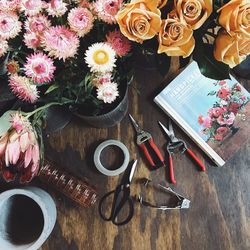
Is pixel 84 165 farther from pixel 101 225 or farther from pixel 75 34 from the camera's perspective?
pixel 75 34

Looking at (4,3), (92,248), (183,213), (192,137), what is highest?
(4,3)

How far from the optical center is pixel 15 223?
763 millimetres

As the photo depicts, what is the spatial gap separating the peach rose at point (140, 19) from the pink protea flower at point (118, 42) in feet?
0.16

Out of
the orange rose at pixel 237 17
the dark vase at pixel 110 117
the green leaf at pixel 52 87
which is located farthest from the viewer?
the dark vase at pixel 110 117

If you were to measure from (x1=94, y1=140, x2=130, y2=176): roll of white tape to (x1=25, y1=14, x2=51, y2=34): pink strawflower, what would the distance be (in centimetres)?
31

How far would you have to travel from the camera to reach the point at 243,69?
826mm

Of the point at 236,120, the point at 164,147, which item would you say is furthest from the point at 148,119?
the point at 236,120

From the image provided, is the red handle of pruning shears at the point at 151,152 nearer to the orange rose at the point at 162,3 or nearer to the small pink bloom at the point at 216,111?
the small pink bloom at the point at 216,111

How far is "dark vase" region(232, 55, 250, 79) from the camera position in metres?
0.82

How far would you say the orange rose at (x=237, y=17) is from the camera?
0.51 m

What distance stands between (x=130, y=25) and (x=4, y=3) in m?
0.20

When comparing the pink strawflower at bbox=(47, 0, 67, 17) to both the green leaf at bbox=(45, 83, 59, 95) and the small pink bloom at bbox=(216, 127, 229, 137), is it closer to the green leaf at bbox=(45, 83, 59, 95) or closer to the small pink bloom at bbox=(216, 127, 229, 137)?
the green leaf at bbox=(45, 83, 59, 95)

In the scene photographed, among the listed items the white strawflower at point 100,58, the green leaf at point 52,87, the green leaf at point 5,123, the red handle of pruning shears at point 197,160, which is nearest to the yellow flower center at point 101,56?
the white strawflower at point 100,58

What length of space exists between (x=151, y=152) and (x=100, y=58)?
31cm
